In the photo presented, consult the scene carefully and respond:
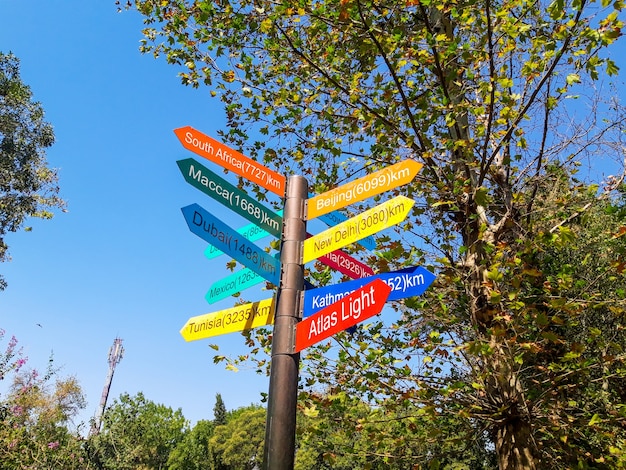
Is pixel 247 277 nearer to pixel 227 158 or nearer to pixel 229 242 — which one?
pixel 229 242

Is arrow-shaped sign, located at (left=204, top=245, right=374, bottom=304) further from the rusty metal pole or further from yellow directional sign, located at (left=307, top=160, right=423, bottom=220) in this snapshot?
yellow directional sign, located at (left=307, top=160, right=423, bottom=220)

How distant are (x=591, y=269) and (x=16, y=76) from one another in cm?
2271

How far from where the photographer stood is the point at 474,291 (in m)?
Answer: 6.08

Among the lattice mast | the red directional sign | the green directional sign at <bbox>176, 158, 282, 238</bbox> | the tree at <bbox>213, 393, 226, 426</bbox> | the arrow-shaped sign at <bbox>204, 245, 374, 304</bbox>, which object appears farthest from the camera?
the tree at <bbox>213, 393, 226, 426</bbox>

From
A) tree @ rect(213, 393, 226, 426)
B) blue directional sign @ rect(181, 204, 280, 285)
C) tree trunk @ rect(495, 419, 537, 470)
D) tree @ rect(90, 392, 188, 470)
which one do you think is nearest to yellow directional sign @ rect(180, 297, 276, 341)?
blue directional sign @ rect(181, 204, 280, 285)

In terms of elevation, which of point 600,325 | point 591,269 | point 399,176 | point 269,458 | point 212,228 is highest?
point 591,269

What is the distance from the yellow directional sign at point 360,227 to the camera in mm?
3590

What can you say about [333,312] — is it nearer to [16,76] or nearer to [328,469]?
[16,76]

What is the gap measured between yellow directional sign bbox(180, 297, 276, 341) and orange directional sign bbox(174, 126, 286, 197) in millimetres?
1069

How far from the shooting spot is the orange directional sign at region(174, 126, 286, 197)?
4.09m

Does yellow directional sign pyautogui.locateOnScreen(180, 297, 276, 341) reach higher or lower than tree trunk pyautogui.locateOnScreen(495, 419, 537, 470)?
higher

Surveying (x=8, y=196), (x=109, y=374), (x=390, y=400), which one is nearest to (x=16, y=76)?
(x=8, y=196)

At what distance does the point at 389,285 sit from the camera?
373cm

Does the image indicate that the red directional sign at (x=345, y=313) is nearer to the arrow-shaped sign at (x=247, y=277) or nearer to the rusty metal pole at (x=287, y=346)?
the rusty metal pole at (x=287, y=346)
